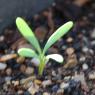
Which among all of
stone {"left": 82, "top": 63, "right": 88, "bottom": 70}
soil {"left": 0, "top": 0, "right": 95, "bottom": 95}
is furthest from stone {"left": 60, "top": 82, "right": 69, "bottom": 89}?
stone {"left": 82, "top": 63, "right": 88, "bottom": 70}

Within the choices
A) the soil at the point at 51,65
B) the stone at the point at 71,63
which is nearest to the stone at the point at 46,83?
the soil at the point at 51,65

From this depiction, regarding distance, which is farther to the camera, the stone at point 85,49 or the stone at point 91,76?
the stone at point 85,49

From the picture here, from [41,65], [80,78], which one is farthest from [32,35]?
[80,78]

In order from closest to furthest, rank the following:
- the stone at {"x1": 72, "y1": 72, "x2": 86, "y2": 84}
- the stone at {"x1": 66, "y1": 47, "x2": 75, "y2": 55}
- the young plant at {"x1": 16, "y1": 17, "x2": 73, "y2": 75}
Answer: the young plant at {"x1": 16, "y1": 17, "x2": 73, "y2": 75} → the stone at {"x1": 72, "y1": 72, "x2": 86, "y2": 84} → the stone at {"x1": 66, "y1": 47, "x2": 75, "y2": 55}

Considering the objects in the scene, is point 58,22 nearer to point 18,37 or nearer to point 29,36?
point 18,37

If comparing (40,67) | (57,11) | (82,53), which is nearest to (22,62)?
(40,67)

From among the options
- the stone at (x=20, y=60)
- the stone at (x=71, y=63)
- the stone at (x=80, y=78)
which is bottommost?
the stone at (x=80, y=78)

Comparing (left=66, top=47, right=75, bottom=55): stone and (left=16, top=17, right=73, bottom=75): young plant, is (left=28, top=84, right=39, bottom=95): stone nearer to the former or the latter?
(left=16, top=17, right=73, bottom=75): young plant

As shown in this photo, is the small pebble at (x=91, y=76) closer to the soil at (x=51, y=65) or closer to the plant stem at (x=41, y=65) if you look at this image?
the soil at (x=51, y=65)

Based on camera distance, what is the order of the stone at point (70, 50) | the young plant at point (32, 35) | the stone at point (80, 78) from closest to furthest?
the young plant at point (32, 35)
the stone at point (80, 78)
the stone at point (70, 50)

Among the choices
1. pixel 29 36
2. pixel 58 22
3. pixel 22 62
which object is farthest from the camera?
pixel 58 22

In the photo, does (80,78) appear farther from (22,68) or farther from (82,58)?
(22,68)
